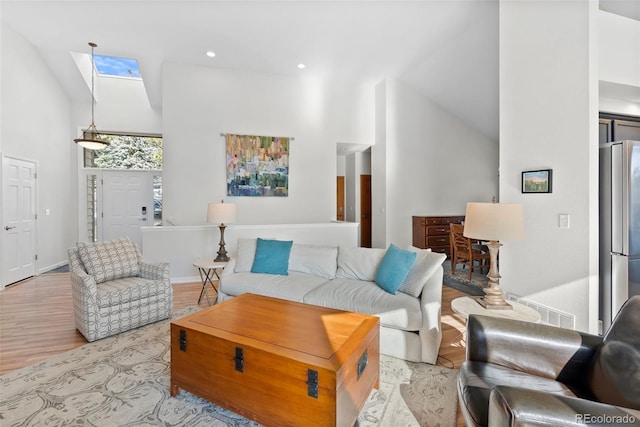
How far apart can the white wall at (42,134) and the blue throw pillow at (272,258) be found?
437 cm

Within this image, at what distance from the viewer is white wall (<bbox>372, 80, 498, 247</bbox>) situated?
619cm

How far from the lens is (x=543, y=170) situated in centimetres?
270

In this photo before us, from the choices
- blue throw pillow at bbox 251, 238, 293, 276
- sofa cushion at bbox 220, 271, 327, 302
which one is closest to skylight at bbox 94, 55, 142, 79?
blue throw pillow at bbox 251, 238, 293, 276

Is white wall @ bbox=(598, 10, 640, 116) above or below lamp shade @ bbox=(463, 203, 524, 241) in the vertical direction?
above

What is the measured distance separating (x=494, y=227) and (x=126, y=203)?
24.9 ft

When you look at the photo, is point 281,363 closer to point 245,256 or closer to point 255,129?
point 245,256

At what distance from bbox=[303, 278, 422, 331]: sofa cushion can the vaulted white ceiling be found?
3.58 m

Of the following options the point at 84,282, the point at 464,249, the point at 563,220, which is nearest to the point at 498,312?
the point at 563,220

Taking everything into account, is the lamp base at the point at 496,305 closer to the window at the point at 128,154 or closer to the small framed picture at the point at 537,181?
the small framed picture at the point at 537,181

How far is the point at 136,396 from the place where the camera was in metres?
1.95

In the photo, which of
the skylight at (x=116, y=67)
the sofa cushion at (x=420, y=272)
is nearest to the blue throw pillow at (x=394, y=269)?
the sofa cushion at (x=420, y=272)

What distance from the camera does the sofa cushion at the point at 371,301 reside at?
2.35 meters

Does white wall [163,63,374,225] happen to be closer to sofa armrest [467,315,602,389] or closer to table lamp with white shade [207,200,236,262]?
table lamp with white shade [207,200,236,262]

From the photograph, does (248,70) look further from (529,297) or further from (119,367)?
(529,297)
